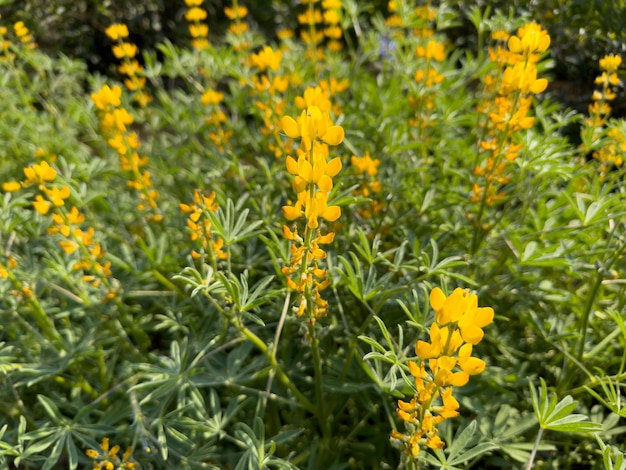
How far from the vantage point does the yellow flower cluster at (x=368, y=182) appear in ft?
6.44

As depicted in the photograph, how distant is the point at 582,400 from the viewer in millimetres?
2020

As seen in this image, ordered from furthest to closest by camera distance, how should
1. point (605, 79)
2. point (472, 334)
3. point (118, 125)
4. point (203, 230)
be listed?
point (118, 125) → point (605, 79) → point (203, 230) → point (472, 334)

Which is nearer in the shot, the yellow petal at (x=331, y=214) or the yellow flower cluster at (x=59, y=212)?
the yellow petal at (x=331, y=214)

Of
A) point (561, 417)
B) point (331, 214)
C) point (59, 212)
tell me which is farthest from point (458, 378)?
point (59, 212)

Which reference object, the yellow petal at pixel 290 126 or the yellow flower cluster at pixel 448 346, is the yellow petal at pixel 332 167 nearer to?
the yellow petal at pixel 290 126

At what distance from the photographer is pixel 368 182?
2074 mm

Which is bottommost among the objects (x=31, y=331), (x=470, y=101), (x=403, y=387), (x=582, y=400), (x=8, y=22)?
(x=582, y=400)

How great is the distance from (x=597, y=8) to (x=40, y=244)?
3.24 meters

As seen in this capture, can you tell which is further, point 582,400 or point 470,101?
point 470,101

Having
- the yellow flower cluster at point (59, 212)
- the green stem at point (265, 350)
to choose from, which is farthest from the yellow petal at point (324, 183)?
the yellow flower cluster at point (59, 212)

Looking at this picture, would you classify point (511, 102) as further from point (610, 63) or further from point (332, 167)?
point (332, 167)

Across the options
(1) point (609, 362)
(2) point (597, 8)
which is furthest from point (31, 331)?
(2) point (597, 8)

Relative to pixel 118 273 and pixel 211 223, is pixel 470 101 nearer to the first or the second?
pixel 211 223

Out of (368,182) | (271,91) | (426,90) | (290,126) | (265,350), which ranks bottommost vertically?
(265,350)
